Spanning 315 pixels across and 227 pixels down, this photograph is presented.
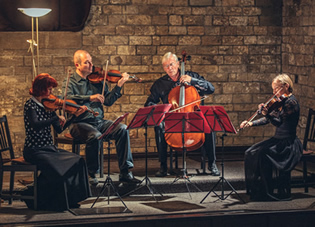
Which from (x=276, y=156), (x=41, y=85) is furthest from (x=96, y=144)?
(x=276, y=156)

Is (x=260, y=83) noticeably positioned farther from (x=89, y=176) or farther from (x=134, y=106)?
(x=89, y=176)

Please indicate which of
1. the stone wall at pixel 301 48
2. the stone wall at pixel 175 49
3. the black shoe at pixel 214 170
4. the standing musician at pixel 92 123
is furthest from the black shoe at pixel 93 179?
the stone wall at pixel 301 48

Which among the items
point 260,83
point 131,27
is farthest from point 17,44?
point 260,83

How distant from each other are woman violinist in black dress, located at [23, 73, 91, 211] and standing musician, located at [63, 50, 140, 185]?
440mm

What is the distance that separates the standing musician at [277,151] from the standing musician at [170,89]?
0.64 meters

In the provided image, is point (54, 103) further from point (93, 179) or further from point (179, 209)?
point (179, 209)

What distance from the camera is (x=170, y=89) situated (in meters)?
7.23

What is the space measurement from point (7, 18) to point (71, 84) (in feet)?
5.48

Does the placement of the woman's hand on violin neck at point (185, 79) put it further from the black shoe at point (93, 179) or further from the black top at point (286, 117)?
the black shoe at point (93, 179)

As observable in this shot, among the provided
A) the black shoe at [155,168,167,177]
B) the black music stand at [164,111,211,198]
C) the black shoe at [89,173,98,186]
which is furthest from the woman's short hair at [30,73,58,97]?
the black shoe at [155,168,167,177]

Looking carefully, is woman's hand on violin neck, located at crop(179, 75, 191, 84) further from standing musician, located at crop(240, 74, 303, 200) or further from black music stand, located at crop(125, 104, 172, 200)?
standing musician, located at crop(240, 74, 303, 200)

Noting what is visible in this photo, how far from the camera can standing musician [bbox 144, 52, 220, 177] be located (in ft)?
22.7

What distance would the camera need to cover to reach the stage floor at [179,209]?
561 cm

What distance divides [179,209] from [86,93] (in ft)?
5.87
